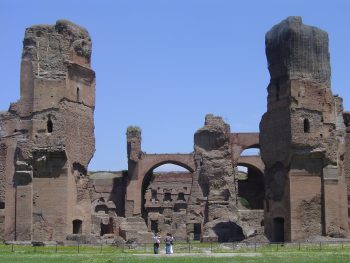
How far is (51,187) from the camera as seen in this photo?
3562 centimetres

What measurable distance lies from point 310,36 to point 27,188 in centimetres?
1738

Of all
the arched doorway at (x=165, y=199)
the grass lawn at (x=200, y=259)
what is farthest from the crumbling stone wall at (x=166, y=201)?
the grass lawn at (x=200, y=259)

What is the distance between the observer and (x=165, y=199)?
66.8 metres

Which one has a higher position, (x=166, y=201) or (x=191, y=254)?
(x=166, y=201)

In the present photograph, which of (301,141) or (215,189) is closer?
(301,141)

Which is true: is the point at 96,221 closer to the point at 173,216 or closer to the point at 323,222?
the point at 173,216

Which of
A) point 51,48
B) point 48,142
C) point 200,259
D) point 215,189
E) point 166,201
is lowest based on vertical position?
point 200,259

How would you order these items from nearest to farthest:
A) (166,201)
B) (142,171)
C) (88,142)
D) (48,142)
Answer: (48,142) → (88,142) → (142,171) → (166,201)

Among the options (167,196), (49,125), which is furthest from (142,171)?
(49,125)

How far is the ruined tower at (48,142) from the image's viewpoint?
116 ft

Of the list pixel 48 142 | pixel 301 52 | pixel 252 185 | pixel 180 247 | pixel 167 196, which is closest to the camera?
pixel 180 247

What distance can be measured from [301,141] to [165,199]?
33.0 metres

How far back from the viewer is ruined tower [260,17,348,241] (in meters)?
35.1

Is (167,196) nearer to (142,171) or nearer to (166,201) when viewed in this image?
(166,201)
